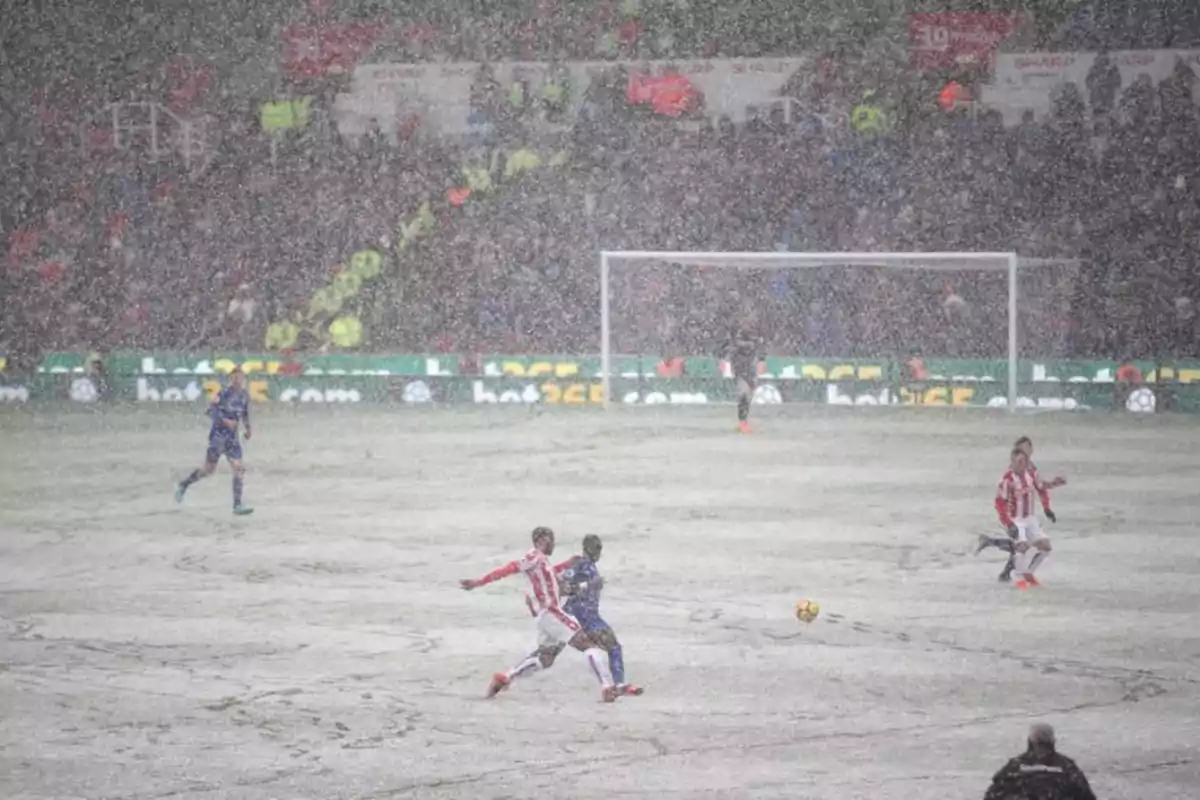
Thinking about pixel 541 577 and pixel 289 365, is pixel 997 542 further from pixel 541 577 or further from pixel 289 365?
pixel 289 365

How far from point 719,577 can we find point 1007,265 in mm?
16897

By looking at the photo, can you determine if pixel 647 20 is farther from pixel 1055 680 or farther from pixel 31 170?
pixel 1055 680

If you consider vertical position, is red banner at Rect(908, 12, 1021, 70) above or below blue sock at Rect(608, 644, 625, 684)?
above

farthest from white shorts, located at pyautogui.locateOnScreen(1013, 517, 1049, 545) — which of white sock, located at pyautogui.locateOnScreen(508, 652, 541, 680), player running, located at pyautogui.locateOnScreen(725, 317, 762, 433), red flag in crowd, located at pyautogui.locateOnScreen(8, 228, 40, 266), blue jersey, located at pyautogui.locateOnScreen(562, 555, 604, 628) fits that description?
red flag in crowd, located at pyautogui.locateOnScreen(8, 228, 40, 266)

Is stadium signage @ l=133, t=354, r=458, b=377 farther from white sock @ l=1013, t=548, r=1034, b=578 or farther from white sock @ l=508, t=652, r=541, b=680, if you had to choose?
white sock @ l=508, t=652, r=541, b=680

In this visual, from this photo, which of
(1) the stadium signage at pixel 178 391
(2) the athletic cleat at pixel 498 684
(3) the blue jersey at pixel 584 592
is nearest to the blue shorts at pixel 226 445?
(2) the athletic cleat at pixel 498 684

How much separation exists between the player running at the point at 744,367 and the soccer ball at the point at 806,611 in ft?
44.8

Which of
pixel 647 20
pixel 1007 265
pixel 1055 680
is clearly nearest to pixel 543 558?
pixel 1055 680

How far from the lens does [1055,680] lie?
46.6ft

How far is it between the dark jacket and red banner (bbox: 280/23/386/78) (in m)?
34.2

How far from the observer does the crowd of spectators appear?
112 feet

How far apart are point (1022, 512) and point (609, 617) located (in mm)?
4270

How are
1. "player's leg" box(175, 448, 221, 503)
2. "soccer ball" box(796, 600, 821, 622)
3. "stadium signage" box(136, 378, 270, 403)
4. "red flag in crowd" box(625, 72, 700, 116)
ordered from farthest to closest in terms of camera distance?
"red flag in crowd" box(625, 72, 700, 116), "stadium signage" box(136, 378, 270, 403), "player's leg" box(175, 448, 221, 503), "soccer ball" box(796, 600, 821, 622)

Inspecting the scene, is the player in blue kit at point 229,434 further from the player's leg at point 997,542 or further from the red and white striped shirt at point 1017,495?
Answer: the red and white striped shirt at point 1017,495
